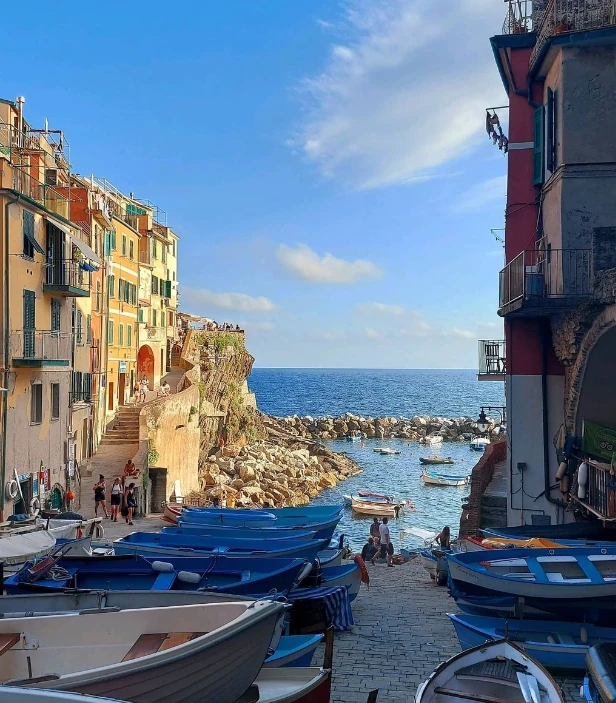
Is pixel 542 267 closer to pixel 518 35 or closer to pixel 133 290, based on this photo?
pixel 518 35

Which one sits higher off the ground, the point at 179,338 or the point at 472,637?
the point at 179,338

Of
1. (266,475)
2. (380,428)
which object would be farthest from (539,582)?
(380,428)

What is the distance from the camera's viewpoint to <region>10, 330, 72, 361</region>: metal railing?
22172mm

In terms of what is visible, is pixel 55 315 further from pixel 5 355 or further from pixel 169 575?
pixel 169 575

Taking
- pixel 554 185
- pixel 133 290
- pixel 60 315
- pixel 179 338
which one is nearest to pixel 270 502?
pixel 133 290

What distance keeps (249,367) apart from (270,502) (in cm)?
2657

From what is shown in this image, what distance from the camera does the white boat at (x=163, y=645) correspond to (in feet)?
23.6

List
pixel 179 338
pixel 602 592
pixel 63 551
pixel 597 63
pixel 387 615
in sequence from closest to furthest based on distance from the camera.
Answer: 1. pixel 602 592
2. pixel 63 551
3. pixel 387 615
4. pixel 597 63
5. pixel 179 338

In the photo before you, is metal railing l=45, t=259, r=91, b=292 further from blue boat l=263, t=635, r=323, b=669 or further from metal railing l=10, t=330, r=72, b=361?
blue boat l=263, t=635, r=323, b=669

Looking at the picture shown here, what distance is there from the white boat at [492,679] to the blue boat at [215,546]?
5951mm

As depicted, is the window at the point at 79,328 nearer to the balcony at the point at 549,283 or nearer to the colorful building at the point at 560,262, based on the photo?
the colorful building at the point at 560,262

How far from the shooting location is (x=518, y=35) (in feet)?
64.0

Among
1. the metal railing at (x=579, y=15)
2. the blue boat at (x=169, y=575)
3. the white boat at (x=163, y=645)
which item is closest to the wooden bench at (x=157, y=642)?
the white boat at (x=163, y=645)

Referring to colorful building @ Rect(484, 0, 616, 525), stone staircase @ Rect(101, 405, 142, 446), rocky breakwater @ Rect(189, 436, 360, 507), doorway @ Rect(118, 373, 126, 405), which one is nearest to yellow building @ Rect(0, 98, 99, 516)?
stone staircase @ Rect(101, 405, 142, 446)
